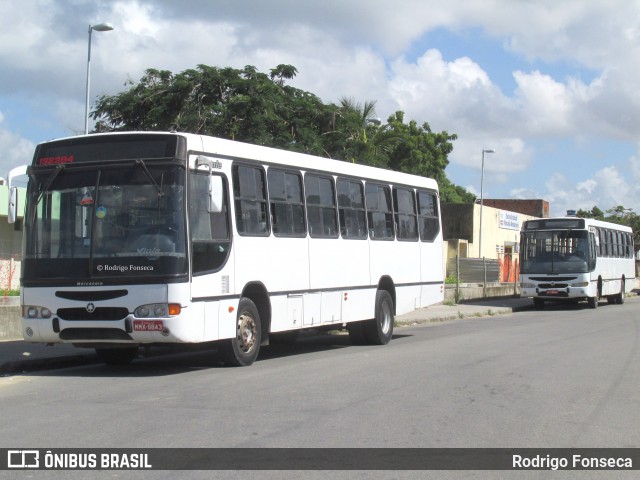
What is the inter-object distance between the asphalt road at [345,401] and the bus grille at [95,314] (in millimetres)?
813

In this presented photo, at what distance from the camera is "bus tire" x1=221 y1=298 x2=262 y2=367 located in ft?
41.6

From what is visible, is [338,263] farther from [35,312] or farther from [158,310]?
[35,312]

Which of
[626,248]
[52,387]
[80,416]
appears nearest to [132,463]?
[80,416]

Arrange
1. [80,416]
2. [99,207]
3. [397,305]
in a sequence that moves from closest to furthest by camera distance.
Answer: [80,416]
[99,207]
[397,305]

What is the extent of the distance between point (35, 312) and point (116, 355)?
1.88 m

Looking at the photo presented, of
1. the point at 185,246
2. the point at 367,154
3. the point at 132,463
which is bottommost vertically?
the point at 132,463

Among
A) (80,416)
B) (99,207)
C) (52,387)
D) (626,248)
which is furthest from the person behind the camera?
(626,248)

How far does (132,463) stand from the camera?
6879mm

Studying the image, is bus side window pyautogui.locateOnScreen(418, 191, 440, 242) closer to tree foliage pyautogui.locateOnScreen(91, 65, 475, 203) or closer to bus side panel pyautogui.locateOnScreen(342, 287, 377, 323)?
bus side panel pyautogui.locateOnScreen(342, 287, 377, 323)

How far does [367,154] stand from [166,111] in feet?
25.7

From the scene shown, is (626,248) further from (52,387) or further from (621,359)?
(52,387)

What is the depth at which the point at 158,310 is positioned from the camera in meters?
11.4

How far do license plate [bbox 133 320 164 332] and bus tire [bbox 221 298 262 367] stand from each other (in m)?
1.49

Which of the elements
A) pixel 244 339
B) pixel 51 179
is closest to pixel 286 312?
pixel 244 339
